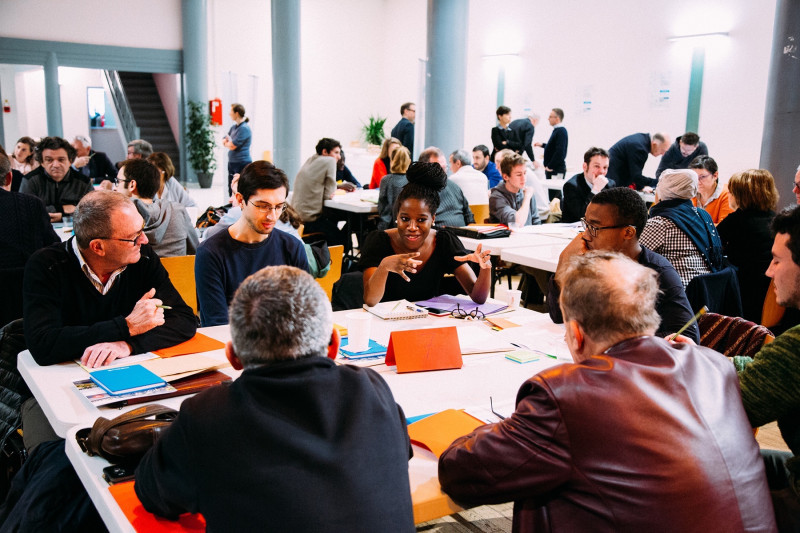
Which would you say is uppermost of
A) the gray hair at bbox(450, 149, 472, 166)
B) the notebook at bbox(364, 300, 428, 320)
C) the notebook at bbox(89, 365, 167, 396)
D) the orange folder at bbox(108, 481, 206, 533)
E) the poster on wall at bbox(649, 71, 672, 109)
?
the poster on wall at bbox(649, 71, 672, 109)

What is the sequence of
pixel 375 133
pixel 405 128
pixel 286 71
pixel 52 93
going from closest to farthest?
pixel 286 71, pixel 405 128, pixel 52 93, pixel 375 133

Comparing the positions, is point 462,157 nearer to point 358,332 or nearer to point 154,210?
point 154,210

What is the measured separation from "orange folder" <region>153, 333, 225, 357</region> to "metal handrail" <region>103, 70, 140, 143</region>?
13.8 metres

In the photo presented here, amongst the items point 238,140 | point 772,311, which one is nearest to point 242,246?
point 772,311

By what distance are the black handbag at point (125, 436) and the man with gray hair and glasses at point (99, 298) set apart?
640 millimetres

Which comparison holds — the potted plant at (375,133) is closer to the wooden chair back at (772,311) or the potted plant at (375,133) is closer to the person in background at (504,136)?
the person in background at (504,136)

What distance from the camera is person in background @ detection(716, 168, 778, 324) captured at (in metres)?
4.05

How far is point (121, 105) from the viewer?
49.9ft

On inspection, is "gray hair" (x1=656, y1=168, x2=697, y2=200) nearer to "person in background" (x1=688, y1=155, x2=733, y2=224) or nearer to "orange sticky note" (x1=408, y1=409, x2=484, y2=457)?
"person in background" (x1=688, y1=155, x2=733, y2=224)

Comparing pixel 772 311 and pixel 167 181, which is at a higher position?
pixel 167 181

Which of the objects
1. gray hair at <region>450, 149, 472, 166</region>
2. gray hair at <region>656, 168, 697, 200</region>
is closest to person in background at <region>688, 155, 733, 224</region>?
gray hair at <region>656, 168, 697, 200</region>

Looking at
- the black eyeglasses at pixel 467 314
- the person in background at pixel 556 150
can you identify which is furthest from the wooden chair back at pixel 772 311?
the person in background at pixel 556 150

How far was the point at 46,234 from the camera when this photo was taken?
3.74m

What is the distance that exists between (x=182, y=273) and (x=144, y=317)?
128 cm
